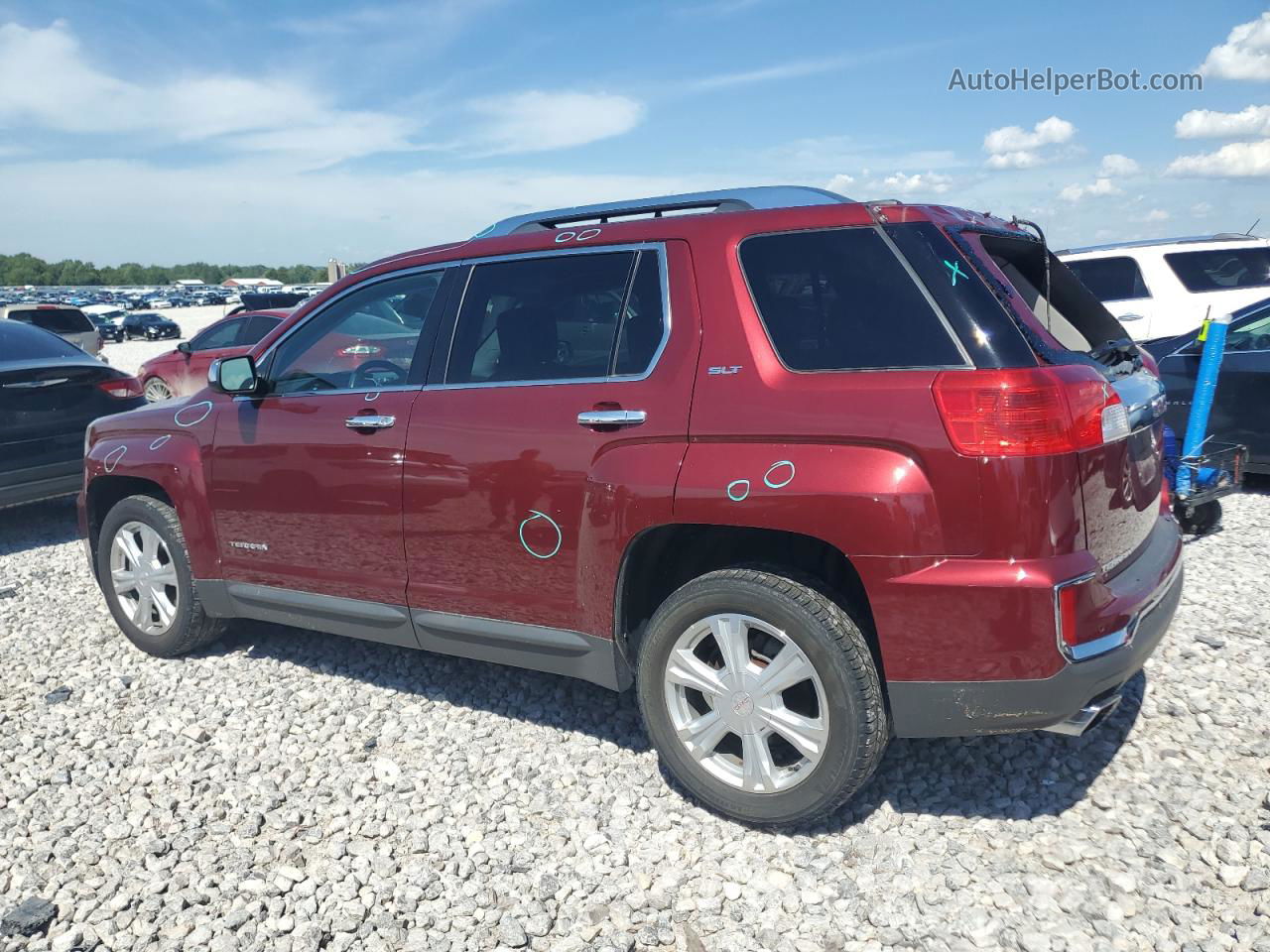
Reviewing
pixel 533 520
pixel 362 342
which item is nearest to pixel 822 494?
pixel 533 520

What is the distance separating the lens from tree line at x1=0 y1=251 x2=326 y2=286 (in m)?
136

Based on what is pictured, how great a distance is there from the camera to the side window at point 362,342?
3902 mm

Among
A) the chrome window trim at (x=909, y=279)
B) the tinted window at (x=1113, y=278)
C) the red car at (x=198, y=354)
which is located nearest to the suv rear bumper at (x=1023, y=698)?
the chrome window trim at (x=909, y=279)

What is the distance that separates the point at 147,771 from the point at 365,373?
1.76m

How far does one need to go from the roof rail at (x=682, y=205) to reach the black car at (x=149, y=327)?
4274cm

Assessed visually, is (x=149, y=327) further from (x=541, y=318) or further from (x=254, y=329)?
(x=541, y=318)

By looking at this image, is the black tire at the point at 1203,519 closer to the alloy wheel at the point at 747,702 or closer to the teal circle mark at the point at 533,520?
the alloy wheel at the point at 747,702

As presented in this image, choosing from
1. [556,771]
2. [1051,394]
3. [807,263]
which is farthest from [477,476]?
[1051,394]

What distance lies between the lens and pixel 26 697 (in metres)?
4.43

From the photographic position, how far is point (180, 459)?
451 centimetres

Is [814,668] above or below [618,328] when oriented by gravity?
below

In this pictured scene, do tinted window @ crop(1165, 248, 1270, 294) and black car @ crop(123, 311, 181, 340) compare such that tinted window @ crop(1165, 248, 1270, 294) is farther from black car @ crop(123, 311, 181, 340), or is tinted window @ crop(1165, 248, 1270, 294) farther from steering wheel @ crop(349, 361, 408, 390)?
black car @ crop(123, 311, 181, 340)

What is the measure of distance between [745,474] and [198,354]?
46.4ft

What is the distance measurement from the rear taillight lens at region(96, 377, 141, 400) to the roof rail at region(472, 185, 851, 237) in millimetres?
5097
